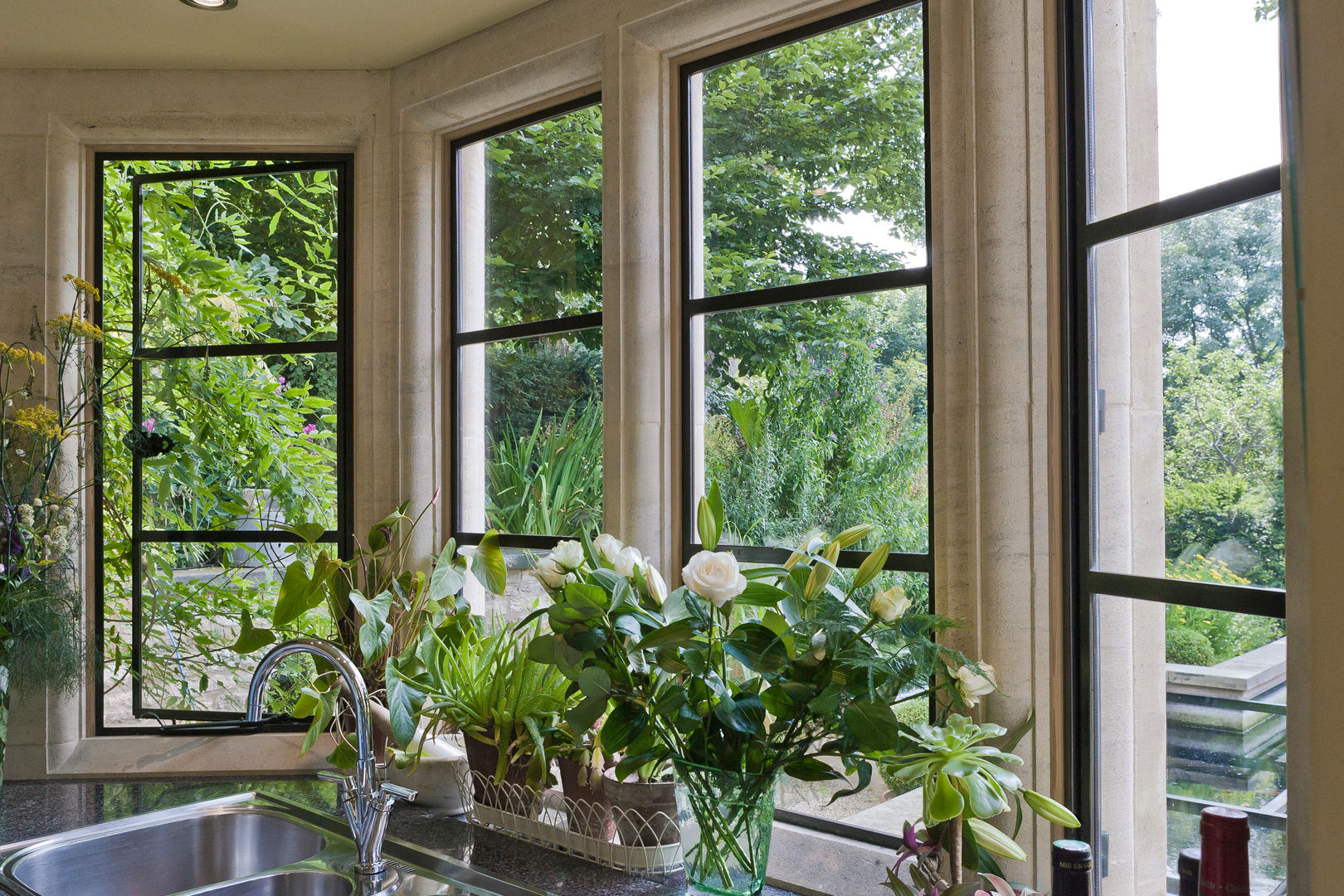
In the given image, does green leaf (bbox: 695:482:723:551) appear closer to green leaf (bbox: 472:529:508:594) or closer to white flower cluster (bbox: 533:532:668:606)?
white flower cluster (bbox: 533:532:668:606)

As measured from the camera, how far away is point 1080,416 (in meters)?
1.53

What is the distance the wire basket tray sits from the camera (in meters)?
1.67

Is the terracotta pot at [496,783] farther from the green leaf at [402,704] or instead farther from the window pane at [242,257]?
the window pane at [242,257]

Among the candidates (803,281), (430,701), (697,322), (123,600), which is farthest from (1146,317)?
(123,600)

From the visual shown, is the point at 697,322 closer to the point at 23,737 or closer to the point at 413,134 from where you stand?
the point at 413,134

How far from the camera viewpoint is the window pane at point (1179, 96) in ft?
4.17

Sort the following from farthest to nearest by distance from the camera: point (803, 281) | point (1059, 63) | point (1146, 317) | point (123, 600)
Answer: point (123, 600)
point (803, 281)
point (1059, 63)
point (1146, 317)

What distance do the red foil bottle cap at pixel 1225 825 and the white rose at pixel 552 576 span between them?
1.03 m

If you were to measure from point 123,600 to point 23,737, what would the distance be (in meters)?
0.38

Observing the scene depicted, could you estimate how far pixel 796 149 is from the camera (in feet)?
6.50

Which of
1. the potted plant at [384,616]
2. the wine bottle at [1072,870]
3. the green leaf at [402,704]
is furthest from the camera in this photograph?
the potted plant at [384,616]

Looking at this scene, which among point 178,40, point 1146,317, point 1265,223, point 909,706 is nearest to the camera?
point 1265,223

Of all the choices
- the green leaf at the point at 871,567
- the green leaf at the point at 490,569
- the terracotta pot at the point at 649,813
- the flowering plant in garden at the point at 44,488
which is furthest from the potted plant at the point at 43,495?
the green leaf at the point at 871,567

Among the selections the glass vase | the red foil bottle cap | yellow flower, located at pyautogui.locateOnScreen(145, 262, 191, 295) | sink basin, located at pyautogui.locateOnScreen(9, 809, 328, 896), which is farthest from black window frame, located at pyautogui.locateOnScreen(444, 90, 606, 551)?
the red foil bottle cap
